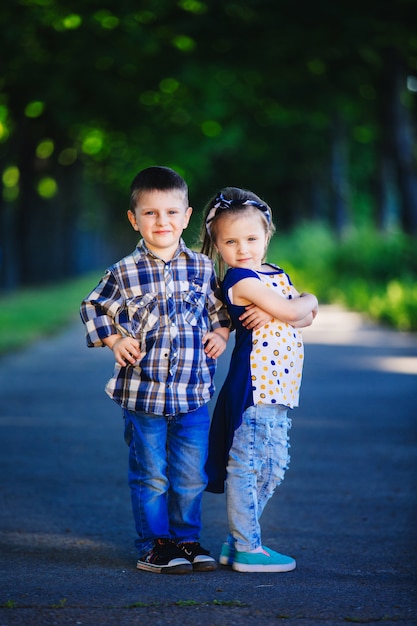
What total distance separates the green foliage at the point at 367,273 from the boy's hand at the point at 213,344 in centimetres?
1268

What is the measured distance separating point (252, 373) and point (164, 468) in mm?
494

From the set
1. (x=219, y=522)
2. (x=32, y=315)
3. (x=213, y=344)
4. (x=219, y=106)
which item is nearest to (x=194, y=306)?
(x=213, y=344)

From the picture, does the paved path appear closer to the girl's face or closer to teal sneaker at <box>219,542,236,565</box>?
teal sneaker at <box>219,542,236,565</box>

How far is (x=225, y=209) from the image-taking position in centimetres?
475

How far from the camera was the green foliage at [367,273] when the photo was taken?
18.7 metres

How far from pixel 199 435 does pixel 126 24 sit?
56.1 feet

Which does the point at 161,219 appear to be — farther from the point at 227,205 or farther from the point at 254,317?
the point at 254,317

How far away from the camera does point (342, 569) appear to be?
15.2 feet

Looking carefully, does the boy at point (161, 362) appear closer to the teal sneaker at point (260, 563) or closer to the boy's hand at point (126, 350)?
the boy's hand at point (126, 350)

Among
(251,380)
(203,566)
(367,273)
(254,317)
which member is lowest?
(203,566)

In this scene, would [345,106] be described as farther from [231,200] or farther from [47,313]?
[231,200]

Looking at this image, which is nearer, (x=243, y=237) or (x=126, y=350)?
(x=126, y=350)

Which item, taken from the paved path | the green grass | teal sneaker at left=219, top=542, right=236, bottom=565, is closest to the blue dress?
teal sneaker at left=219, top=542, right=236, bottom=565

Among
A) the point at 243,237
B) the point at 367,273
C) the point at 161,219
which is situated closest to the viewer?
the point at 161,219
